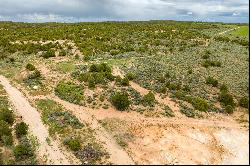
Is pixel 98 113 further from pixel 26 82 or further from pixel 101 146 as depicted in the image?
pixel 26 82

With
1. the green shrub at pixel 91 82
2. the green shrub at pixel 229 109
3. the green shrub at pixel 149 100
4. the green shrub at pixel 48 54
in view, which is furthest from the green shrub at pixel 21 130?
the green shrub at pixel 48 54

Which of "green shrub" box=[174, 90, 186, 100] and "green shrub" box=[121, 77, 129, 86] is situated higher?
"green shrub" box=[121, 77, 129, 86]

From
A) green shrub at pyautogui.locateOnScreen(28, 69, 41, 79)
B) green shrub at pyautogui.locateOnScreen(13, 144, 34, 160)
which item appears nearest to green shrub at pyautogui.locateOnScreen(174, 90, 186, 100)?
green shrub at pyautogui.locateOnScreen(28, 69, 41, 79)

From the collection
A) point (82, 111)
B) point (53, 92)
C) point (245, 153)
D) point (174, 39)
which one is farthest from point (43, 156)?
point (174, 39)

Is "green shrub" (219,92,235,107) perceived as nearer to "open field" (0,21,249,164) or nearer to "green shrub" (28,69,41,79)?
"open field" (0,21,249,164)

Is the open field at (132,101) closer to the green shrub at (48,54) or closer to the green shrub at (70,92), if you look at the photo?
the green shrub at (70,92)
